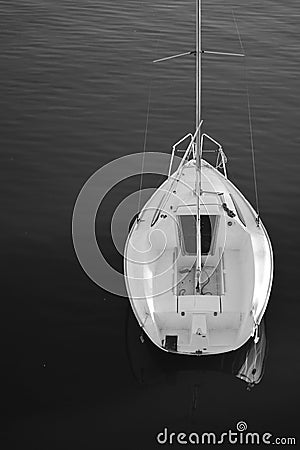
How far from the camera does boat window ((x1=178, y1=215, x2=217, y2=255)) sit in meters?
20.6

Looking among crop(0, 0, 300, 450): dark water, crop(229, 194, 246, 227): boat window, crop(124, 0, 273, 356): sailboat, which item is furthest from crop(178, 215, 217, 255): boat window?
crop(0, 0, 300, 450): dark water

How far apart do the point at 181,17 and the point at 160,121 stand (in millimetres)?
14243

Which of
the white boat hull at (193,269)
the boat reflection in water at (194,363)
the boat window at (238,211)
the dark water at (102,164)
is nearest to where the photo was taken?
the dark water at (102,164)

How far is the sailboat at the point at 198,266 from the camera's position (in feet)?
56.3

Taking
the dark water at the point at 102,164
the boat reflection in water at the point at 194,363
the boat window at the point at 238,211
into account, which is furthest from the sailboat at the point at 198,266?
the dark water at the point at 102,164

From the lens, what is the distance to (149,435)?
52.3ft

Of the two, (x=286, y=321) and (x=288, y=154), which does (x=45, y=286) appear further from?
(x=288, y=154)

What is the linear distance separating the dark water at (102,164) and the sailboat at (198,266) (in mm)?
1319

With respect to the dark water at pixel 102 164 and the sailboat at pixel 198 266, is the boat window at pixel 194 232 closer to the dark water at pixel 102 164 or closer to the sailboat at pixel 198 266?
the sailboat at pixel 198 266

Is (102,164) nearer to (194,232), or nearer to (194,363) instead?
(194,232)

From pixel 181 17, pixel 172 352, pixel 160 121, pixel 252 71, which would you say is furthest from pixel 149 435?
pixel 181 17

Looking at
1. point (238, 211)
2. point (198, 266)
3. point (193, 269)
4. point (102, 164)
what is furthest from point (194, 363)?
point (102, 164)

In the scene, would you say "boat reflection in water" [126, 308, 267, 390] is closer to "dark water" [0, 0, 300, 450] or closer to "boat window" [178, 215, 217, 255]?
"dark water" [0, 0, 300, 450]

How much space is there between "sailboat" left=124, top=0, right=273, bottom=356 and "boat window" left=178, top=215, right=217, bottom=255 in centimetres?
3
